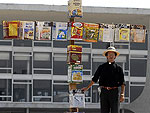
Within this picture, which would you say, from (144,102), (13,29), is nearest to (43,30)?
(13,29)

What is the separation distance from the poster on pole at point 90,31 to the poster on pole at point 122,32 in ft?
2.41

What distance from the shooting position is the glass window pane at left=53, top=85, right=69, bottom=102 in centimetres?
1946

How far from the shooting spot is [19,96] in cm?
1947

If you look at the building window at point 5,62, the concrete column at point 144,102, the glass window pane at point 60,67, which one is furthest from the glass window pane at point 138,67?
the building window at point 5,62

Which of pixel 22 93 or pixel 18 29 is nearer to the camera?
Result: pixel 18 29

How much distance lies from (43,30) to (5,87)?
972 cm

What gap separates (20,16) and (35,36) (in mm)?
5820

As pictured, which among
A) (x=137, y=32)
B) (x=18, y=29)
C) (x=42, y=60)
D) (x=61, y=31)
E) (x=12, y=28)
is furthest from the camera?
(x=42, y=60)

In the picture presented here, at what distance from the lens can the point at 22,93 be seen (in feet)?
64.4

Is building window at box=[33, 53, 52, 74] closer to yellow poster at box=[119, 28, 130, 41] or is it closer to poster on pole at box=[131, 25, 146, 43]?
yellow poster at box=[119, 28, 130, 41]

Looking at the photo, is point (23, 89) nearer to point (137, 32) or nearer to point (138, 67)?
point (138, 67)

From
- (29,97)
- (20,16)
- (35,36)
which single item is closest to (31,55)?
(29,97)

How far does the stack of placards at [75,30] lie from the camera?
852 cm

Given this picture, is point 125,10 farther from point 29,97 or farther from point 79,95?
point 79,95
